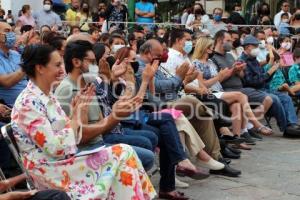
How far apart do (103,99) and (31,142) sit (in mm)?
1379

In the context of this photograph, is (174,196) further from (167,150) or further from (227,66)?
(227,66)

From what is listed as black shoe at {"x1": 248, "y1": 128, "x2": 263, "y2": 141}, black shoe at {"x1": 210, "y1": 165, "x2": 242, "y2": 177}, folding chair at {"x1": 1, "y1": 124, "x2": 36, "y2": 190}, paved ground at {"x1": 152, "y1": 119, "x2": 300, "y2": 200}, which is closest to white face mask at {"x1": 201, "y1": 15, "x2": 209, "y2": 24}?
black shoe at {"x1": 248, "y1": 128, "x2": 263, "y2": 141}

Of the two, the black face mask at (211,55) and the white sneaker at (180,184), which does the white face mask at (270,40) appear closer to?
the black face mask at (211,55)

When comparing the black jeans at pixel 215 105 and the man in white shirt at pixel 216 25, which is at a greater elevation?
the man in white shirt at pixel 216 25

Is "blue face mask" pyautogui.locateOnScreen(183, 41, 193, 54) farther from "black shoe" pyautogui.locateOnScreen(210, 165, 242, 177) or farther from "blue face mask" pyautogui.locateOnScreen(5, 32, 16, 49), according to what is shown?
"blue face mask" pyautogui.locateOnScreen(5, 32, 16, 49)

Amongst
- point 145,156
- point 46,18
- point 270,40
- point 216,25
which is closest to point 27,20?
point 46,18

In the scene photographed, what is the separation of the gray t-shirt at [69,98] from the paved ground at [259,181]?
4.86 feet

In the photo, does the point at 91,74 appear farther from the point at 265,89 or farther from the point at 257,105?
the point at 265,89

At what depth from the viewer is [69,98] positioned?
461cm

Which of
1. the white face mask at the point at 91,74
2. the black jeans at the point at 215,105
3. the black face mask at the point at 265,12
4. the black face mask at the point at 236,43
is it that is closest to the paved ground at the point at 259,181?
the black jeans at the point at 215,105

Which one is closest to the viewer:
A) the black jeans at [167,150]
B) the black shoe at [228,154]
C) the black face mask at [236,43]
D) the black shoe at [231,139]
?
the black jeans at [167,150]

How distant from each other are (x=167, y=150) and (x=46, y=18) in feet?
27.9

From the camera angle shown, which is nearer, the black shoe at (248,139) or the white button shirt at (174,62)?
the white button shirt at (174,62)

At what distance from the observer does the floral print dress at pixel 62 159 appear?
3836 millimetres
